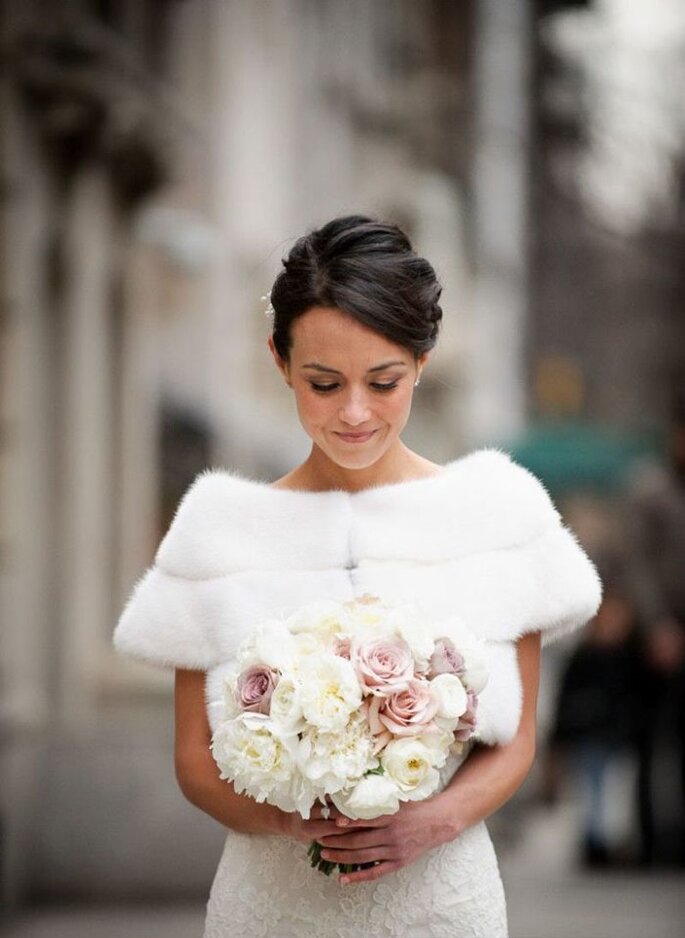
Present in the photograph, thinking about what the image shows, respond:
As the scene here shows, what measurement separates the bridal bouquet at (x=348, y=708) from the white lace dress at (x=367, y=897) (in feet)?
1.14

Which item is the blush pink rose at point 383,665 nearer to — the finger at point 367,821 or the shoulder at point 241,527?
the finger at point 367,821

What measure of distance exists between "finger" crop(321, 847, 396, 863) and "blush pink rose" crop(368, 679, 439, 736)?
0.23 metres

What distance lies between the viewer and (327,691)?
8.35ft

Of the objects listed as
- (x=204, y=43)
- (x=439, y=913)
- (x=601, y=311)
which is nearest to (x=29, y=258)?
(x=204, y=43)

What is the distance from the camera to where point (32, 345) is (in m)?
8.92

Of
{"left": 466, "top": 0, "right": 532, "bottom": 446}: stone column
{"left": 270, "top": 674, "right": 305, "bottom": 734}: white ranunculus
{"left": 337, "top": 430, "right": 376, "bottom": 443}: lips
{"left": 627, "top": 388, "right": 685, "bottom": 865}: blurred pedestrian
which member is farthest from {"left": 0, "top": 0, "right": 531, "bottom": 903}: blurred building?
{"left": 270, "top": 674, "right": 305, "bottom": 734}: white ranunculus

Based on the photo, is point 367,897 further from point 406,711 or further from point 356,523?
point 356,523

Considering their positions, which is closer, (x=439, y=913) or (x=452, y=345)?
(x=439, y=913)

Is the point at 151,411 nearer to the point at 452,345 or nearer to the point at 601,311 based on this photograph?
the point at 452,345

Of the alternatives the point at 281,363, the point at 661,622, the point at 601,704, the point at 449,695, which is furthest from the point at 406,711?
→ the point at 601,704

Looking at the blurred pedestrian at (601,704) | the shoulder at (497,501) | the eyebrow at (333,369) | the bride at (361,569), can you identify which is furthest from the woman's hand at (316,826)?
the blurred pedestrian at (601,704)

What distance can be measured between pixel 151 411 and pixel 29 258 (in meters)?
2.17

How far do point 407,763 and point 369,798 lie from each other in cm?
9

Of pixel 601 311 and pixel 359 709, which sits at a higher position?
pixel 601 311
